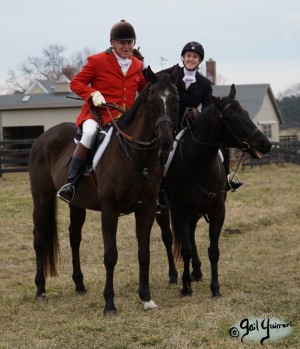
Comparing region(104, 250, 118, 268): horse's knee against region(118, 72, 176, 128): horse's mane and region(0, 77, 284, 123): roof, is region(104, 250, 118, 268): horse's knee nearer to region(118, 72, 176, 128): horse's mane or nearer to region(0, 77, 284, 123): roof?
region(118, 72, 176, 128): horse's mane

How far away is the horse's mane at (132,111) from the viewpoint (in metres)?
5.79

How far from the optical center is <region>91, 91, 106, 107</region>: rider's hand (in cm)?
608

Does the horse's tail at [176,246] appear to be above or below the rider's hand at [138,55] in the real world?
below

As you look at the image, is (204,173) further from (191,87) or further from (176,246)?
(176,246)

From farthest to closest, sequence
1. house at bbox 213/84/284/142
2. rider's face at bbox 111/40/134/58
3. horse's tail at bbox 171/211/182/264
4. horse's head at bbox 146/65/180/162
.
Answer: house at bbox 213/84/284/142 < horse's tail at bbox 171/211/182/264 < rider's face at bbox 111/40/134/58 < horse's head at bbox 146/65/180/162

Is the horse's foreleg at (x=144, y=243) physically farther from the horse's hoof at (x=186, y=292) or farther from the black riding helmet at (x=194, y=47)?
the black riding helmet at (x=194, y=47)

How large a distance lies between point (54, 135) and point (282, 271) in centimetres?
353

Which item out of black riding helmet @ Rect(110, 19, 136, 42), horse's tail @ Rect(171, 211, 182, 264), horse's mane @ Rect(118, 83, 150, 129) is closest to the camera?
Result: horse's mane @ Rect(118, 83, 150, 129)

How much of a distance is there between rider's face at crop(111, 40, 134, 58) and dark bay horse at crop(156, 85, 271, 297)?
1.06 m

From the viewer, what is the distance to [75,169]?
21.1 ft

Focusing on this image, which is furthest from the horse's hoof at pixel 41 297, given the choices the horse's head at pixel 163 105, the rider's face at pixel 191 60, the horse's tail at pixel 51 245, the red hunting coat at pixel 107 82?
the rider's face at pixel 191 60

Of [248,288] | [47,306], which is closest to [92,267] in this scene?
[47,306]

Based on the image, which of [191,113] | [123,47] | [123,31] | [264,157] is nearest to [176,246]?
[191,113]

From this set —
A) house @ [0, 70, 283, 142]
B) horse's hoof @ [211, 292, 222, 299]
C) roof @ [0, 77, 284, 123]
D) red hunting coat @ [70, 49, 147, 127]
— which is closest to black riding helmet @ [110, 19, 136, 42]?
red hunting coat @ [70, 49, 147, 127]
